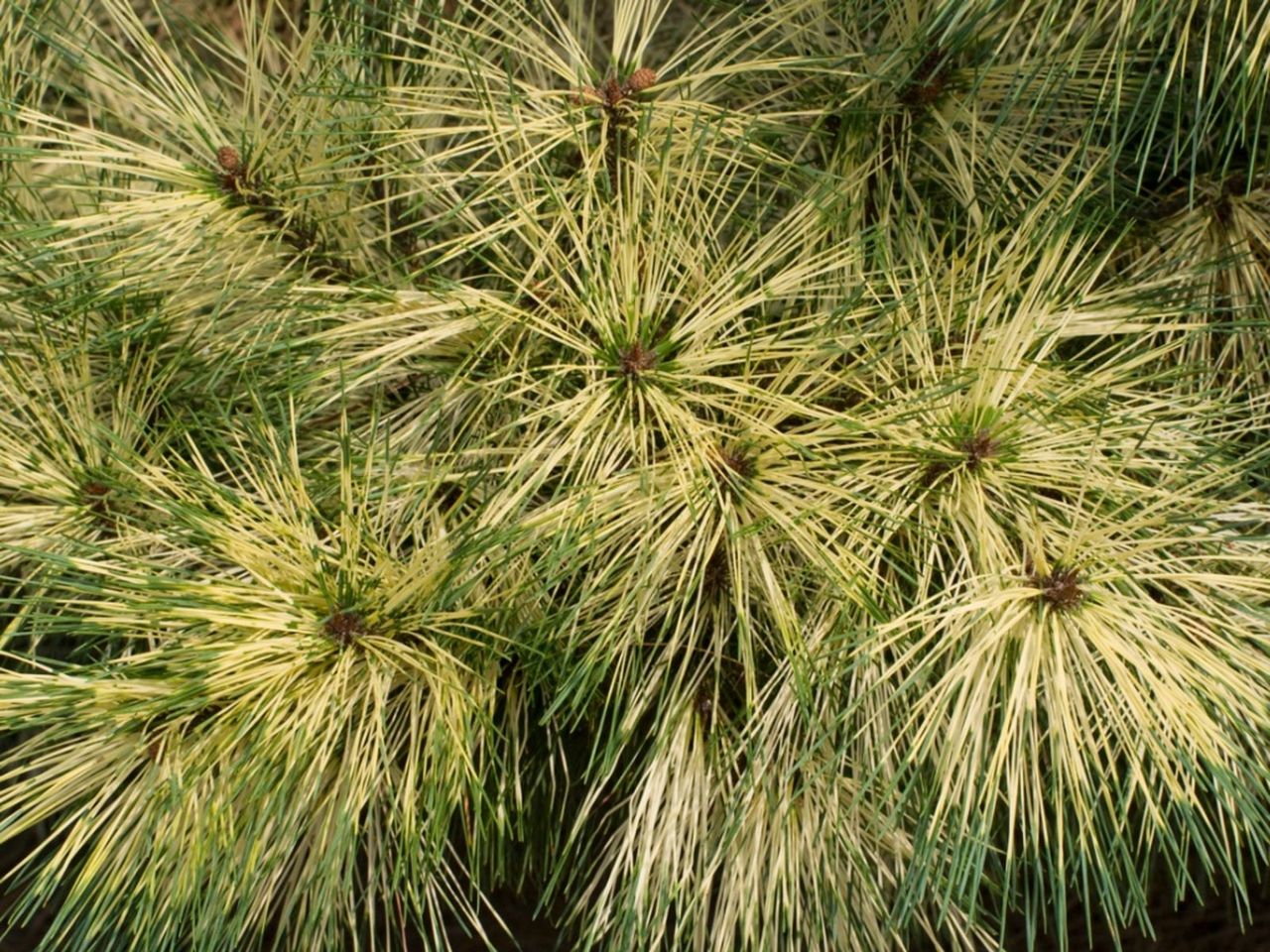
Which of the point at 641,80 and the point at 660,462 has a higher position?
the point at 641,80

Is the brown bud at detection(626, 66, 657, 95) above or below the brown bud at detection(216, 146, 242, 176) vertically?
above

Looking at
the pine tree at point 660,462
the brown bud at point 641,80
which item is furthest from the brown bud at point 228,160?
the brown bud at point 641,80

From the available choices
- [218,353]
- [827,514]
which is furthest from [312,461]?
[827,514]

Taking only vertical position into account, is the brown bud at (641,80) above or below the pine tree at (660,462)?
above

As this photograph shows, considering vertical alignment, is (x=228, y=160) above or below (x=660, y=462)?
above

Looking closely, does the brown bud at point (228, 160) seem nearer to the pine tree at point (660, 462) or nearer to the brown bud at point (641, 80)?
the pine tree at point (660, 462)

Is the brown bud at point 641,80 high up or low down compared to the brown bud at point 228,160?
up

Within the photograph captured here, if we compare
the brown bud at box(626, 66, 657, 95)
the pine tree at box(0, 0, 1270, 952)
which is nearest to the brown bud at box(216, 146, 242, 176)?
the pine tree at box(0, 0, 1270, 952)

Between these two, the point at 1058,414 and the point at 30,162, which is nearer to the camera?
the point at 1058,414

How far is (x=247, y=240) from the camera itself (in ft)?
2.11

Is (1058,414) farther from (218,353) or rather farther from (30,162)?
(30,162)

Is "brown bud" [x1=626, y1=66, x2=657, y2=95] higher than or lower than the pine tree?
higher

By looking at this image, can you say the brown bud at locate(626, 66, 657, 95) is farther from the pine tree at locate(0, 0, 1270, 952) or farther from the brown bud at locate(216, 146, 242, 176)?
the brown bud at locate(216, 146, 242, 176)

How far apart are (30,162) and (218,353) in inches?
7.3
